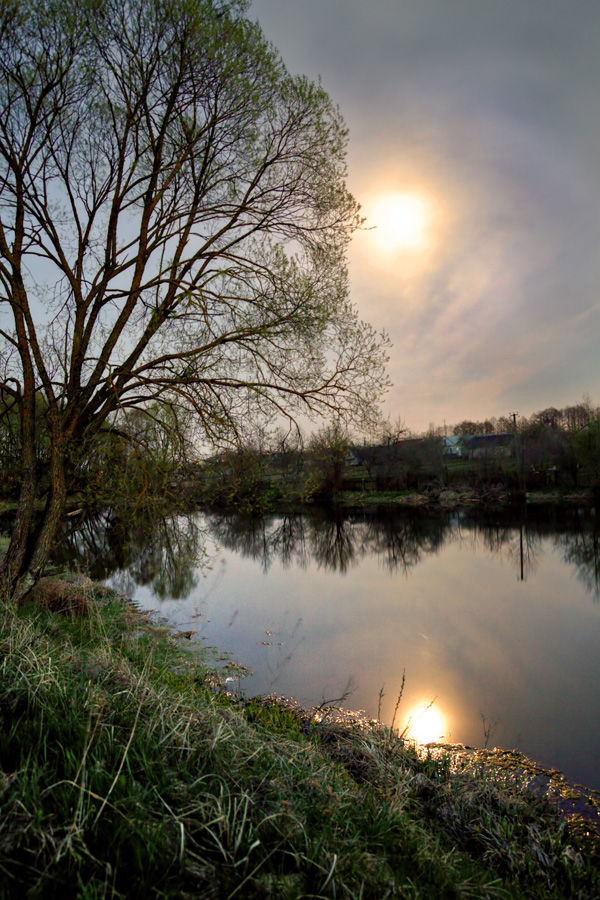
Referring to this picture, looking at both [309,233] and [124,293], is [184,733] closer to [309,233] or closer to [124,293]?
[124,293]

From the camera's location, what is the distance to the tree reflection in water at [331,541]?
57.8 feet

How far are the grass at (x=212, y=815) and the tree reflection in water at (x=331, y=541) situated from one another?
177 inches

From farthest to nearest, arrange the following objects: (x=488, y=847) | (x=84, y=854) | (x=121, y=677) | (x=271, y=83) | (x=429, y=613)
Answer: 1. (x=429, y=613)
2. (x=271, y=83)
3. (x=121, y=677)
4. (x=488, y=847)
5. (x=84, y=854)

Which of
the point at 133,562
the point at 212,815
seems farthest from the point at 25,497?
the point at 133,562

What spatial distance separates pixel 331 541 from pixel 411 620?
16060mm

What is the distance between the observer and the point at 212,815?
2.51 meters

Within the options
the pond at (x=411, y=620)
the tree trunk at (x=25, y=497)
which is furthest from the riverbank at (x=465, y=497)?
the tree trunk at (x=25, y=497)

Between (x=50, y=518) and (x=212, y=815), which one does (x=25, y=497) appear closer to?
(x=50, y=518)

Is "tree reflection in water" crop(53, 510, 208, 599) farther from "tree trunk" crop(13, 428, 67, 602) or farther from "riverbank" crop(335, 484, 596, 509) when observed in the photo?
"riverbank" crop(335, 484, 596, 509)

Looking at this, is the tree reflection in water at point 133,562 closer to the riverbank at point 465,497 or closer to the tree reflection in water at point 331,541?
the tree reflection in water at point 331,541

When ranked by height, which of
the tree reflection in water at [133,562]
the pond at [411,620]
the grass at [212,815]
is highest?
the grass at [212,815]

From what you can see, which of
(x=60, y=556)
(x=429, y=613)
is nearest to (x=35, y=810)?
(x=429, y=613)

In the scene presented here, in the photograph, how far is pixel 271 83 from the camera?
8.34 meters

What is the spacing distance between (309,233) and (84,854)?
9011 millimetres
